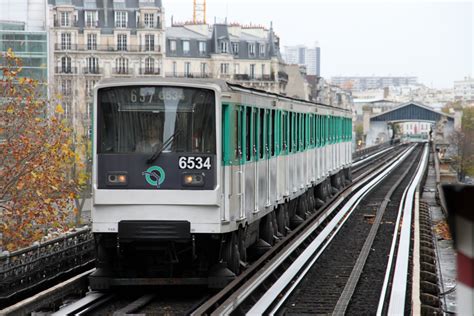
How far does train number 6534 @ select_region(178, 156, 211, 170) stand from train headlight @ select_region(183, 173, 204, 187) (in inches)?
3.8

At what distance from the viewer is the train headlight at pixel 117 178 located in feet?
37.6

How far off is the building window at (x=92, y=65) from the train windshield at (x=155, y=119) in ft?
224

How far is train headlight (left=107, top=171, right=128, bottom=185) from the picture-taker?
11461 millimetres

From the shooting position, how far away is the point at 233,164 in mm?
12203

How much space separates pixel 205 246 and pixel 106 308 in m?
1.47

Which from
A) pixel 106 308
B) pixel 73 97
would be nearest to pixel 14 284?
pixel 106 308

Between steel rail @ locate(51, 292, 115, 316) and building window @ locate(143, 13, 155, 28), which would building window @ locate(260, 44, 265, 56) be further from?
steel rail @ locate(51, 292, 115, 316)

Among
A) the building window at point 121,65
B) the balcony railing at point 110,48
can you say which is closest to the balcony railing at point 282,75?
the balcony railing at point 110,48

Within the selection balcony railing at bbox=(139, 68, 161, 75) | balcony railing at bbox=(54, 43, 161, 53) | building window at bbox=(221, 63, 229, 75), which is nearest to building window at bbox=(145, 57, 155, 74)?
balcony railing at bbox=(139, 68, 161, 75)

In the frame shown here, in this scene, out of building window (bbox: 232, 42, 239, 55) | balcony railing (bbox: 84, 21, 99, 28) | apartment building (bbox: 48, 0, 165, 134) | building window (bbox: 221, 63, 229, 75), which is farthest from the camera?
building window (bbox: 232, 42, 239, 55)

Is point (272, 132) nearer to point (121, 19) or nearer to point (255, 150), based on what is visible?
point (255, 150)

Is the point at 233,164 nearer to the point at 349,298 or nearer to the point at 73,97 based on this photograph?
the point at 349,298

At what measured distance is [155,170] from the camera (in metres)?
11.4

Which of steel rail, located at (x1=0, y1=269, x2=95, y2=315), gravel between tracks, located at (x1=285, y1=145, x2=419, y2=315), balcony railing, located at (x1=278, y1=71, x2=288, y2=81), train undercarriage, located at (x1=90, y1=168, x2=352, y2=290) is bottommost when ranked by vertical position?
gravel between tracks, located at (x1=285, y1=145, x2=419, y2=315)
